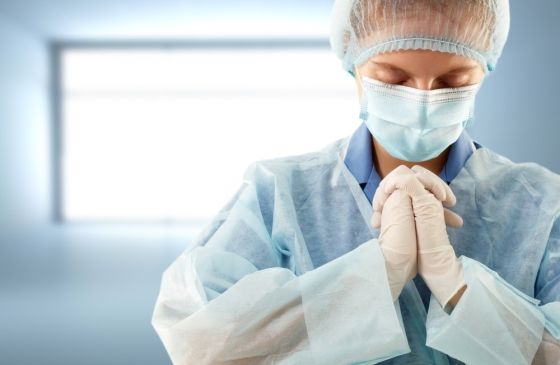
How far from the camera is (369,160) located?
1250 millimetres

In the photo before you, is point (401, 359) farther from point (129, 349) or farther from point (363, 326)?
point (129, 349)

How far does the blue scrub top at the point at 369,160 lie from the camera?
1233 millimetres

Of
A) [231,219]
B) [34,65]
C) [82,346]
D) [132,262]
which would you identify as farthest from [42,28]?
[231,219]

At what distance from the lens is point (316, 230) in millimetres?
1194

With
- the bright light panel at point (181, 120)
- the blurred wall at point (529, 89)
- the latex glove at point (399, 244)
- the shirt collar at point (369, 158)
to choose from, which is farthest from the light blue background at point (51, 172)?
the latex glove at point (399, 244)

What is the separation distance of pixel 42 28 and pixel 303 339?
4309 millimetres

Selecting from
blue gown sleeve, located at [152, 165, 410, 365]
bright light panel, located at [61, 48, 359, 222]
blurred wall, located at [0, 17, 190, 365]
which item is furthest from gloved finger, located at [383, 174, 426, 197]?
bright light panel, located at [61, 48, 359, 222]

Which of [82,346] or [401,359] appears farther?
[82,346]

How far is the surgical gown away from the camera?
96cm

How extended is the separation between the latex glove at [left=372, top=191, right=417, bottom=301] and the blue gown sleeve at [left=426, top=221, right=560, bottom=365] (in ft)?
0.24

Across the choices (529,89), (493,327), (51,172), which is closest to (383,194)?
(493,327)

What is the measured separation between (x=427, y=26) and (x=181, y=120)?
181 inches

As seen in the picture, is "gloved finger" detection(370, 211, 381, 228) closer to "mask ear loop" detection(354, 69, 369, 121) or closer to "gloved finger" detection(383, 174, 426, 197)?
"gloved finger" detection(383, 174, 426, 197)

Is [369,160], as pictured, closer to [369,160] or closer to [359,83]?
[369,160]
